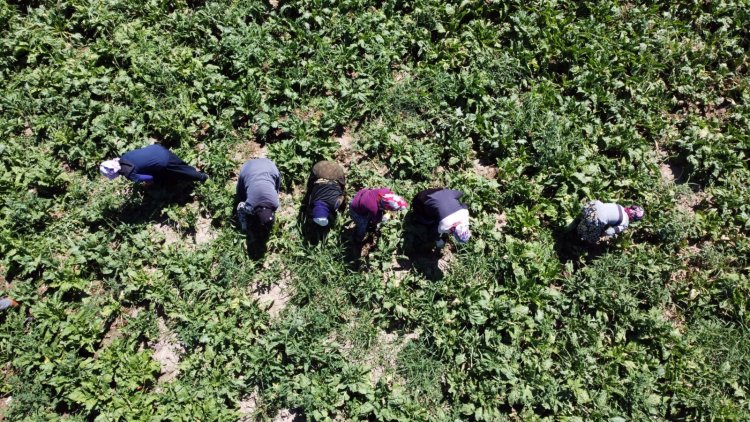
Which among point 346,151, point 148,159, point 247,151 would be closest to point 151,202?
point 148,159

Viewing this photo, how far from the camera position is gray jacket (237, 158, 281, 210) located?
612 cm

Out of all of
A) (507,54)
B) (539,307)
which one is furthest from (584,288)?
(507,54)

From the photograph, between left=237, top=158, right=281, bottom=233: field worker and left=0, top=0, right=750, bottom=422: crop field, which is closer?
left=237, top=158, right=281, bottom=233: field worker

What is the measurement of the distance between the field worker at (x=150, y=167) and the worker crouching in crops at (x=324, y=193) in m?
1.60

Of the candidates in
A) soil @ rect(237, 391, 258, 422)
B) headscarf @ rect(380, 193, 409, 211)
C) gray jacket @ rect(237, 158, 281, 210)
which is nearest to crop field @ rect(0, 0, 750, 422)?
soil @ rect(237, 391, 258, 422)

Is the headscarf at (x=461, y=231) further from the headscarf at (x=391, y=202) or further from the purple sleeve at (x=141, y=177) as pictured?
the purple sleeve at (x=141, y=177)

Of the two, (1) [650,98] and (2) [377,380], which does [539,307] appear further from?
(1) [650,98]

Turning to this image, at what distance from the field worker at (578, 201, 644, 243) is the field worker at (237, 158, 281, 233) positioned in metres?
4.22

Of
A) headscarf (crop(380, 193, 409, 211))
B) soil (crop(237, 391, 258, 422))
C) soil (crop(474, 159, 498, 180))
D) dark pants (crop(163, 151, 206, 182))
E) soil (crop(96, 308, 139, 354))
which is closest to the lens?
headscarf (crop(380, 193, 409, 211))

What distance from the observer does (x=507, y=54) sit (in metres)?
7.93

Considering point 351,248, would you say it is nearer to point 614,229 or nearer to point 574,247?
point 574,247

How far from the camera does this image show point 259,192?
241 inches

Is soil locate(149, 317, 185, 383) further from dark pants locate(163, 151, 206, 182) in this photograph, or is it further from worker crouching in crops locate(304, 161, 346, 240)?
worker crouching in crops locate(304, 161, 346, 240)

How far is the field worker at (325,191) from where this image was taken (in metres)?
6.13
